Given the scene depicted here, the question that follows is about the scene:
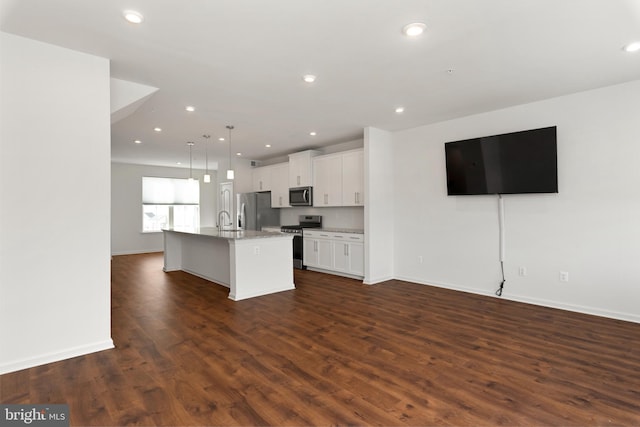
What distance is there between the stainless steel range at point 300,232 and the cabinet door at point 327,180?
0.59m

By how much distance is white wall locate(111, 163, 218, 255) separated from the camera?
9445 millimetres

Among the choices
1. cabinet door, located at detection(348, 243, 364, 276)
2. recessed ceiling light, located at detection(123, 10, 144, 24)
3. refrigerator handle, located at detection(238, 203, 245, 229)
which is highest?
recessed ceiling light, located at detection(123, 10, 144, 24)

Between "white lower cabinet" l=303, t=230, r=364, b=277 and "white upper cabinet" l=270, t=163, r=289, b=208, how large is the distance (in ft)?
4.40

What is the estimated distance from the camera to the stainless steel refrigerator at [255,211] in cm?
826

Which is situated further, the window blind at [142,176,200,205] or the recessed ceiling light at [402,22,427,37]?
the window blind at [142,176,200,205]

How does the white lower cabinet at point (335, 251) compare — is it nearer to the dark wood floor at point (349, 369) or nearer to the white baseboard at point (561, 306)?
the white baseboard at point (561, 306)

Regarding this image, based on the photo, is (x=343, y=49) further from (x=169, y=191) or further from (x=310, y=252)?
(x=169, y=191)

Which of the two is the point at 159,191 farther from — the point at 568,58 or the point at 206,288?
the point at 568,58

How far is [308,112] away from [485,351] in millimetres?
3692

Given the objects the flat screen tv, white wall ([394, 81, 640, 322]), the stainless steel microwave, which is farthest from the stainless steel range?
the flat screen tv

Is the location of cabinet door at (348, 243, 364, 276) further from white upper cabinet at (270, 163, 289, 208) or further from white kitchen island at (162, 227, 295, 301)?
white upper cabinet at (270, 163, 289, 208)

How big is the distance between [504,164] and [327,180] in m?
3.32

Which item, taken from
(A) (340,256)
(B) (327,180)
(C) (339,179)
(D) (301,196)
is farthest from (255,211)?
(A) (340,256)

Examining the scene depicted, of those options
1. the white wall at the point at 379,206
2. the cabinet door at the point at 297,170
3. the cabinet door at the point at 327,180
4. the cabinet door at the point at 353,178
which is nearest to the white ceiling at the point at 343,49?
the white wall at the point at 379,206
